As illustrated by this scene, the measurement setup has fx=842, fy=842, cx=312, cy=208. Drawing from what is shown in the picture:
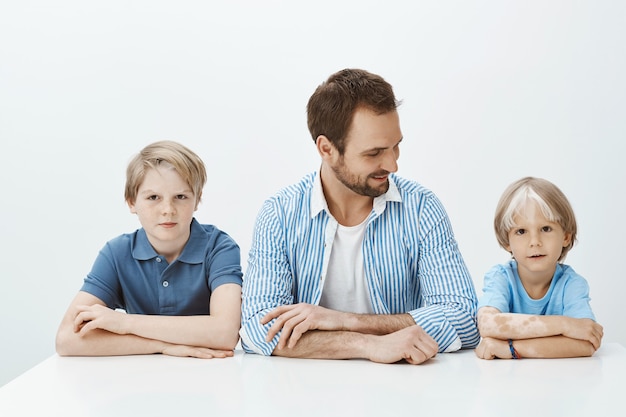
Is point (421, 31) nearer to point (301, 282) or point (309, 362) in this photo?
point (301, 282)

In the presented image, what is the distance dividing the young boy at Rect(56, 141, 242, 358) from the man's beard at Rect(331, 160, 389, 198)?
0.48m

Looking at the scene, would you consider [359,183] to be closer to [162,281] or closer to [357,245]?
[357,245]

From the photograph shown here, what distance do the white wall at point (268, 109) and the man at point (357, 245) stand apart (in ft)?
7.09

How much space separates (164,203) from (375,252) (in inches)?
29.1

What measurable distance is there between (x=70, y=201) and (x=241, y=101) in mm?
1246

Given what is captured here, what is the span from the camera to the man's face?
279cm

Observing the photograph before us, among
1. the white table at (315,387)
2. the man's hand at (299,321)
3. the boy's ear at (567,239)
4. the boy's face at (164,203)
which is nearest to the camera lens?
the white table at (315,387)

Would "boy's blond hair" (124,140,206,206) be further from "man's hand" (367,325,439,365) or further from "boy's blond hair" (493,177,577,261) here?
"boy's blond hair" (493,177,577,261)

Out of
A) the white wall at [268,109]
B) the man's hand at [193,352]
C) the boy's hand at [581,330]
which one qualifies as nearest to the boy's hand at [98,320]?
the man's hand at [193,352]

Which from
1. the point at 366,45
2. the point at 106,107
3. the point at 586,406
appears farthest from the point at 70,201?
the point at 586,406

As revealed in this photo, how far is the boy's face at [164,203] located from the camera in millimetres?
2883

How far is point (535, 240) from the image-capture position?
267 cm

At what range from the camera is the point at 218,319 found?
2764mm

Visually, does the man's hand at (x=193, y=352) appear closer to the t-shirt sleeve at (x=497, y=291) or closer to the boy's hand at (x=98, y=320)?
the boy's hand at (x=98, y=320)
